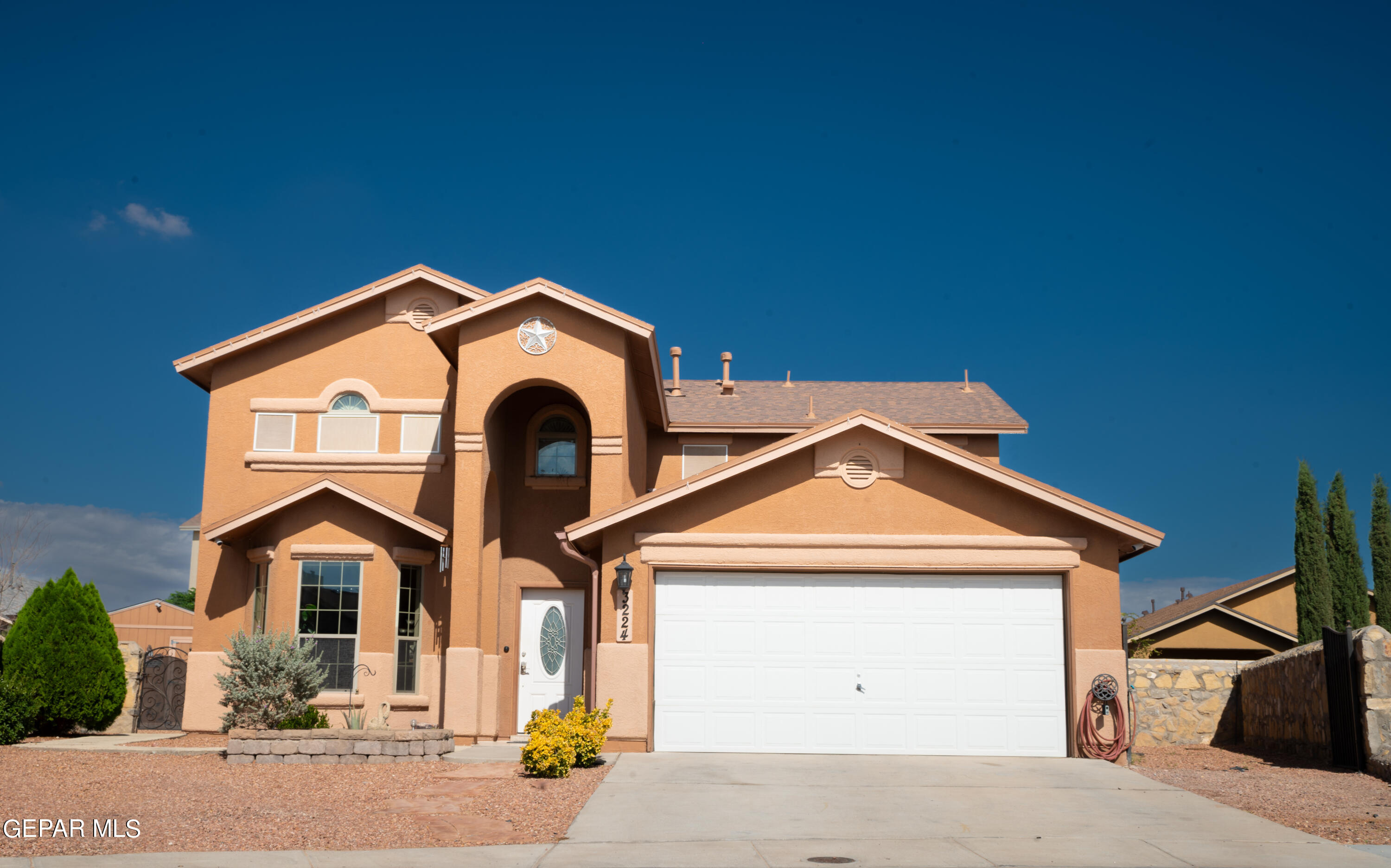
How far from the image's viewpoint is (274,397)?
18531 mm

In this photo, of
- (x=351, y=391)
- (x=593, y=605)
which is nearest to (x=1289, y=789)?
(x=593, y=605)

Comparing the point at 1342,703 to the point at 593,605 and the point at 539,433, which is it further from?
the point at 539,433

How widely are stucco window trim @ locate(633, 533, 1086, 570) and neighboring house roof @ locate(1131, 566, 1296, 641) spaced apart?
39.7 ft

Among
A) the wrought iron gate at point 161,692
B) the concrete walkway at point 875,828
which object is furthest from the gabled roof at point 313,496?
the concrete walkway at point 875,828

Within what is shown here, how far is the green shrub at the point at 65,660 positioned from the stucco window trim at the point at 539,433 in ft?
23.3

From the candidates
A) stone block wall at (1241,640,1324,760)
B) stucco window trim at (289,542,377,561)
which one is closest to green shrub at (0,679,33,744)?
stucco window trim at (289,542,377,561)

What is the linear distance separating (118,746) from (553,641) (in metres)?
6.29

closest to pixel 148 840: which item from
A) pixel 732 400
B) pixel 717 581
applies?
pixel 717 581

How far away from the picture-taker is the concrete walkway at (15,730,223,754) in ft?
47.2

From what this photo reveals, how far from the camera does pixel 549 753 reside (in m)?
12.1

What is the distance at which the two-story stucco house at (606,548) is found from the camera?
566 inches

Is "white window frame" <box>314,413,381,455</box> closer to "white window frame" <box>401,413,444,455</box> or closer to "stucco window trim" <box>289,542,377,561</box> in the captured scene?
"white window frame" <box>401,413,444,455</box>

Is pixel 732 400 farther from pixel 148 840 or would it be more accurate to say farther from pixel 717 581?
pixel 148 840

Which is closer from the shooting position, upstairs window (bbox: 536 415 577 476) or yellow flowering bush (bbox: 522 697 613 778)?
yellow flowering bush (bbox: 522 697 613 778)
